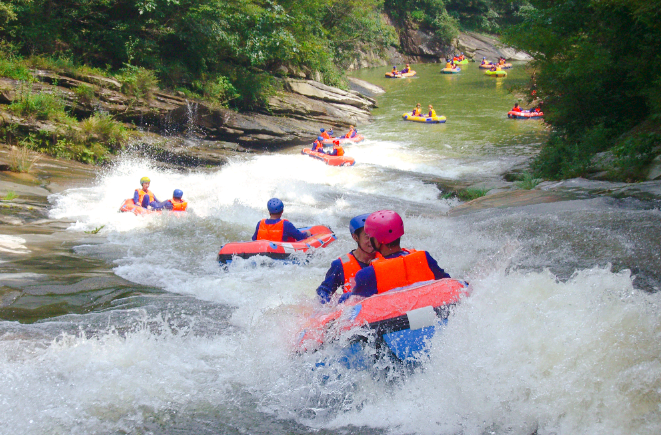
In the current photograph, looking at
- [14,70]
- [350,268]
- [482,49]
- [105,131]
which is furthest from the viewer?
[482,49]

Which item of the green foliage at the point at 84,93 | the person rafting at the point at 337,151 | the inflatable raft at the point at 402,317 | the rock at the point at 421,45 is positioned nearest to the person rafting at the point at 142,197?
the green foliage at the point at 84,93

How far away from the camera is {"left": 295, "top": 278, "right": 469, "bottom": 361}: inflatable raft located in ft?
9.85

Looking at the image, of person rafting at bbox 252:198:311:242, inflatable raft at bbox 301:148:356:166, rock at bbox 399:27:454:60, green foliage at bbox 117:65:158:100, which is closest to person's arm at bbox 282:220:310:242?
person rafting at bbox 252:198:311:242

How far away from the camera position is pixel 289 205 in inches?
431

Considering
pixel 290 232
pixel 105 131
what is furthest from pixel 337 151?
pixel 290 232

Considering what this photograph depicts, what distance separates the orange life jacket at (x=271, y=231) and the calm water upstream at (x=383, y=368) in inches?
20.2

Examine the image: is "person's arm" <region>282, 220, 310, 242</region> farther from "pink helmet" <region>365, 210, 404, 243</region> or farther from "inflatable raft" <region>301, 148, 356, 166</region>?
"inflatable raft" <region>301, 148, 356, 166</region>

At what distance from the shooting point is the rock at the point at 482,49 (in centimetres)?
4762

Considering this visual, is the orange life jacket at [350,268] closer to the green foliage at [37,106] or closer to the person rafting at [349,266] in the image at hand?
the person rafting at [349,266]

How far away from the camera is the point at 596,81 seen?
10352 mm

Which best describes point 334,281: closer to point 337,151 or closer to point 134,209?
point 134,209

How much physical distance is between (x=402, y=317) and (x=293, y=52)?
18.0 metres

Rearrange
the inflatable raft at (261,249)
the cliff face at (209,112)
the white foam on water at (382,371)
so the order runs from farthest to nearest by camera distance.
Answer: the cliff face at (209,112) < the inflatable raft at (261,249) < the white foam on water at (382,371)

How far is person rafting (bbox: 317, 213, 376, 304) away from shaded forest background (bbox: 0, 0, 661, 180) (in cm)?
601
